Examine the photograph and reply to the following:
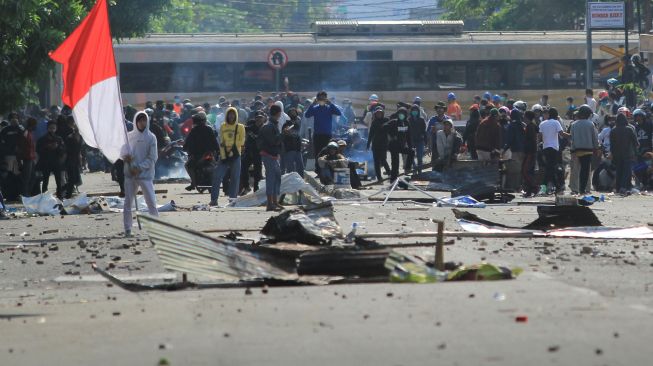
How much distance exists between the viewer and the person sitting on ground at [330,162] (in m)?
25.2

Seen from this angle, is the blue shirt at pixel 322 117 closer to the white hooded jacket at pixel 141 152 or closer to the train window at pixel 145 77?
the white hooded jacket at pixel 141 152

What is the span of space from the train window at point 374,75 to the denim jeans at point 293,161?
22.8 metres

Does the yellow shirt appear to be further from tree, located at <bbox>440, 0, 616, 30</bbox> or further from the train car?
tree, located at <bbox>440, 0, 616, 30</bbox>

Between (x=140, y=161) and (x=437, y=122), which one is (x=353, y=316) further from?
(x=437, y=122)

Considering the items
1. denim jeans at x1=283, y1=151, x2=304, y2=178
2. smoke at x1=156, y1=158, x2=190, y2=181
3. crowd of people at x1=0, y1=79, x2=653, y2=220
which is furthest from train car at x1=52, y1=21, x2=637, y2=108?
denim jeans at x1=283, y1=151, x2=304, y2=178

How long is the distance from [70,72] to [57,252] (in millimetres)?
2732

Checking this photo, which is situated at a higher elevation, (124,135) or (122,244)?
(124,135)

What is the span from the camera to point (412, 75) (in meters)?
47.9

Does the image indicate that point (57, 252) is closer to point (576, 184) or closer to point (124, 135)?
point (124, 135)

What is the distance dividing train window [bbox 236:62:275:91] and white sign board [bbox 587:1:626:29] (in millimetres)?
10752

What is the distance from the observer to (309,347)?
329 inches

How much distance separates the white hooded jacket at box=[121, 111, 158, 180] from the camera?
17.8 metres

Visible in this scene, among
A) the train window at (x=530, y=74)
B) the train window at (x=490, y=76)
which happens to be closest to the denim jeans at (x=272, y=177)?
the train window at (x=490, y=76)

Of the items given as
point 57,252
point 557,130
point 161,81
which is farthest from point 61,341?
point 161,81
